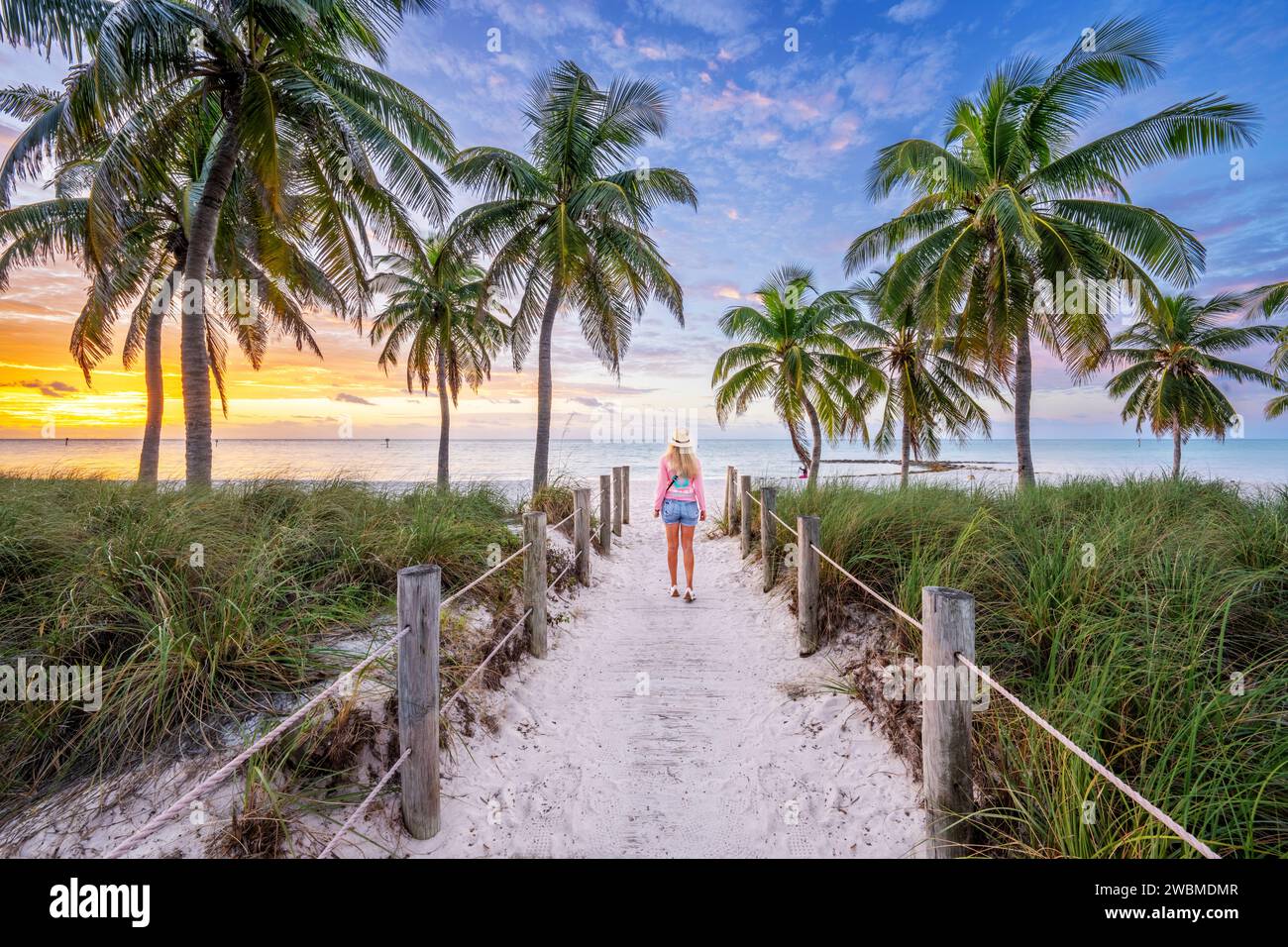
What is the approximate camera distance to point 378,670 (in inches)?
117

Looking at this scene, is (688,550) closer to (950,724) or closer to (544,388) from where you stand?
(950,724)

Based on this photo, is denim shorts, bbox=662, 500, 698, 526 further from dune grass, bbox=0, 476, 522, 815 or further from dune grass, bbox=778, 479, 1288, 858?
dune grass, bbox=0, 476, 522, 815

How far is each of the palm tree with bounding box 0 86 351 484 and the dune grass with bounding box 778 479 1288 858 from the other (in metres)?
10.4

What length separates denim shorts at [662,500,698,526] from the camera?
626cm

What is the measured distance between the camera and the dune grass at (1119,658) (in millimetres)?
1921

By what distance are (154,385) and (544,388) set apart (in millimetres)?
9422

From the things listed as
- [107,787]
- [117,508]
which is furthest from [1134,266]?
[117,508]

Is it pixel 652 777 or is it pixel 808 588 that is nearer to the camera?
pixel 652 777

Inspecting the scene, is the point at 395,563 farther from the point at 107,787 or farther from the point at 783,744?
the point at 783,744

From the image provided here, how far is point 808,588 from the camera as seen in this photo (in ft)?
14.7

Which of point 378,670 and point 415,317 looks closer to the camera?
point 378,670

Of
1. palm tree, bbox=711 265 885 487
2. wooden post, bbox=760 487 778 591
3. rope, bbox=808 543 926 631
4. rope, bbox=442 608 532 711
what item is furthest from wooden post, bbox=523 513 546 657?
palm tree, bbox=711 265 885 487

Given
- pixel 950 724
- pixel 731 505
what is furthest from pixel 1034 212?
pixel 950 724
